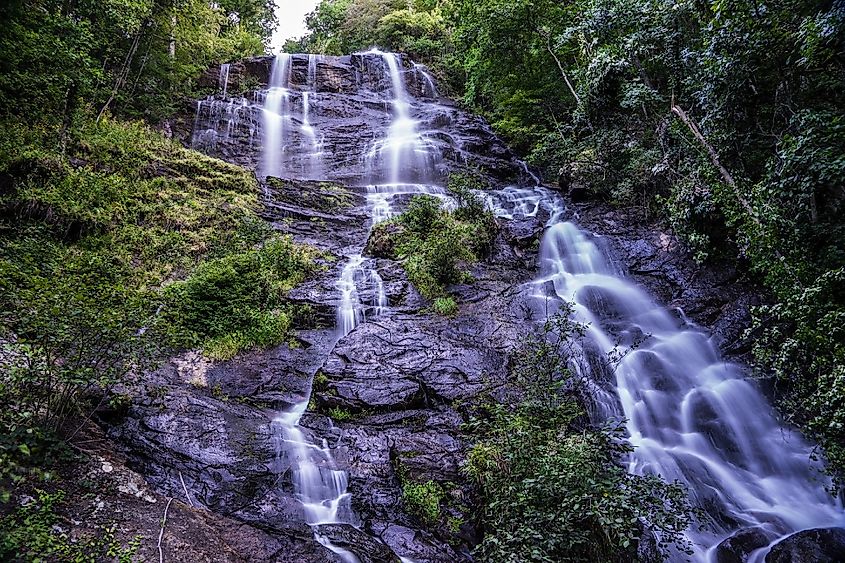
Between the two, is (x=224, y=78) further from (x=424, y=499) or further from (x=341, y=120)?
(x=424, y=499)

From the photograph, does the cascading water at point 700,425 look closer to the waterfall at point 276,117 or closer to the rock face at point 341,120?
the rock face at point 341,120

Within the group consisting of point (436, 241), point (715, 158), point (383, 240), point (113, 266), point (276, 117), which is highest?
point (276, 117)

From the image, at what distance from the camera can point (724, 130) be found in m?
8.88

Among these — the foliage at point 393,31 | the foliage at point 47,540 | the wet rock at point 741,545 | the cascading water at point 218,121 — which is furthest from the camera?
the foliage at point 393,31

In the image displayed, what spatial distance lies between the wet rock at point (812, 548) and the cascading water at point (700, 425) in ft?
0.89

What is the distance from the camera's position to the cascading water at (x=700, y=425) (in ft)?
21.1

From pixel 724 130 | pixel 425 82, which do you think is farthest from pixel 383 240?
pixel 425 82

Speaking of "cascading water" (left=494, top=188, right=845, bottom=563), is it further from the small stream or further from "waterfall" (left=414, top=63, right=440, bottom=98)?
"waterfall" (left=414, top=63, right=440, bottom=98)

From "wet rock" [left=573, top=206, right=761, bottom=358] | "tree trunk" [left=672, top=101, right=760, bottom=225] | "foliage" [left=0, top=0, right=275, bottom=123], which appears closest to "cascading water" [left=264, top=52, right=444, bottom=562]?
"foliage" [left=0, top=0, right=275, bottom=123]

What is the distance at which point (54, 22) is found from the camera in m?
10.1

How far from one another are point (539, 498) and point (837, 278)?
4.80 meters

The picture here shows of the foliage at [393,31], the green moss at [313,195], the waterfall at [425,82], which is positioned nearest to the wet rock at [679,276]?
the green moss at [313,195]

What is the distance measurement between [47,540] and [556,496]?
441 cm

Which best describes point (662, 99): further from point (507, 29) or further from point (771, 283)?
point (507, 29)
